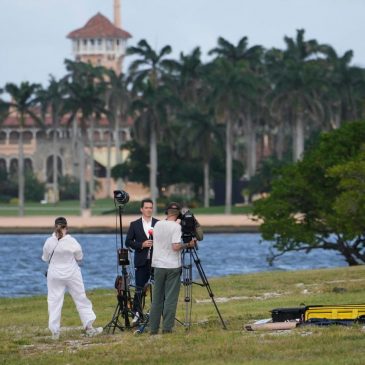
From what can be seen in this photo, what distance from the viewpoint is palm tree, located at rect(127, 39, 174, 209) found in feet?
426

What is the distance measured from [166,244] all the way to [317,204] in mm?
36977

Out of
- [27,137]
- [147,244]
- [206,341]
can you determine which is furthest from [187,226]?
[27,137]

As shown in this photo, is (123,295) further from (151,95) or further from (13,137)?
(13,137)

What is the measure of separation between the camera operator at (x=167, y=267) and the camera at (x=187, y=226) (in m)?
0.08

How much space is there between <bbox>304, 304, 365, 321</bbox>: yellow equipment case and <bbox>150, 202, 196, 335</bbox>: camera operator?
192 centimetres

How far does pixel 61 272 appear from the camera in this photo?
80.3 ft

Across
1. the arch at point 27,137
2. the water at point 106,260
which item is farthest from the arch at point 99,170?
the water at point 106,260

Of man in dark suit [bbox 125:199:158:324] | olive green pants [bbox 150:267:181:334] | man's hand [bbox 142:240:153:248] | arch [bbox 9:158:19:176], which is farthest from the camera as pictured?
arch [bbox 9:158:19:176]

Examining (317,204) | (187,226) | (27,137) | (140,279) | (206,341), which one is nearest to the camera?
(206,341)

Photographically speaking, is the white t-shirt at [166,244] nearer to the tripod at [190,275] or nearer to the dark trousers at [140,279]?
the tripod at [190,275]

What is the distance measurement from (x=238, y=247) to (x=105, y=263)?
2407 cm

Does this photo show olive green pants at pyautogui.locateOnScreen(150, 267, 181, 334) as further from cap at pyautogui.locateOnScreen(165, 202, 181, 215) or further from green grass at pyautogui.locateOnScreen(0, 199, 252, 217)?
green grass at pyautogui.locateOnScreen(0, 199, 252, 217)

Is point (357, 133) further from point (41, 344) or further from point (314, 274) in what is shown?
point (41, 344)

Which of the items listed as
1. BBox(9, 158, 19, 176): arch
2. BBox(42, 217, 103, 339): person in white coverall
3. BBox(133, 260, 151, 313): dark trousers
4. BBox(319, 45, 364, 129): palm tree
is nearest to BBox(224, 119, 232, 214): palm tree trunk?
BBox(319, 45, 364, 129): palm tree
